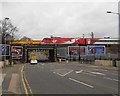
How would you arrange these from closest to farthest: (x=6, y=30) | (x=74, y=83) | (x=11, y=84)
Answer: (x=74, y=83) → (x=11, y=84) → (x=6, y=30)

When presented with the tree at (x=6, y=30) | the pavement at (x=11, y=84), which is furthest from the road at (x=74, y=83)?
the tree at (x=6, y=30)

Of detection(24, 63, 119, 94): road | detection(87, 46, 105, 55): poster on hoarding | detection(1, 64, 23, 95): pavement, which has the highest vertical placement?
detection(87, 46, 105, 55): poster on hoarding

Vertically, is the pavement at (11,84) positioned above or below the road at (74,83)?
below

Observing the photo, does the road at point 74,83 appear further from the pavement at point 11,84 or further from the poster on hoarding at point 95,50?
the poster on hoarding at point 95,50

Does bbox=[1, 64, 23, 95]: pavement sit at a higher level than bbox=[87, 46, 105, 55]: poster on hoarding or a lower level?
lower

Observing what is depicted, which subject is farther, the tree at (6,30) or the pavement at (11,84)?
the tree at (6,30)

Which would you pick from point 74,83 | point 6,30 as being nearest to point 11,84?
point 74,83

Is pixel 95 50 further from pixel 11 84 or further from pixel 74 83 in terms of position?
pixel 74 83

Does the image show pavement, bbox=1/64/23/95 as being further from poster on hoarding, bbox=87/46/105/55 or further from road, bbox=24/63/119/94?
poster on hoarding, bbox=87/46/105/55

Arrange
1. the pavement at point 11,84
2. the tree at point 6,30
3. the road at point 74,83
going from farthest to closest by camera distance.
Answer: the tree at point 6,30, the pavement at point 11,84, the road at point 74,83

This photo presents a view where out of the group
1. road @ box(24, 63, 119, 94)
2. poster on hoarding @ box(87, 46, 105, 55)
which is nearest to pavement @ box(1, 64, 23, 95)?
road @ box(24, 63, 119, 94)

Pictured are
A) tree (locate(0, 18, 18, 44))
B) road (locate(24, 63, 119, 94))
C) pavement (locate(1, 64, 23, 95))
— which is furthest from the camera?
tree (locate(0, 18, 18, 44))

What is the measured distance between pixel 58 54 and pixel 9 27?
1920 inches

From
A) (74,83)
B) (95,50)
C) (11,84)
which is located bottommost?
(11,84)
